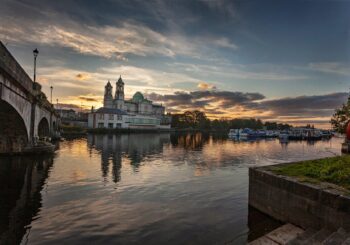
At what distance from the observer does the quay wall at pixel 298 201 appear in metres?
8.63

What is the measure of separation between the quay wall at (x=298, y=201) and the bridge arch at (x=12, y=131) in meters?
23.2

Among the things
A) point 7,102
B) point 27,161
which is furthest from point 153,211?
point 27,161

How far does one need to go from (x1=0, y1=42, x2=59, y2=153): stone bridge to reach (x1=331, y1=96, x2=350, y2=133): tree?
40.5 metres

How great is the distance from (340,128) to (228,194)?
28028 millimetres

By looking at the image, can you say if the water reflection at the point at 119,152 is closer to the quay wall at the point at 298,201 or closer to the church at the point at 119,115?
the quay wall at the point at 298,201

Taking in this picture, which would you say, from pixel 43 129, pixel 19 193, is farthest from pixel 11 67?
pixel 43 129

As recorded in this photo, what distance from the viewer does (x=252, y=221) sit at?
1188 cm

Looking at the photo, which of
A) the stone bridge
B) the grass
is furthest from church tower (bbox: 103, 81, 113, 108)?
the grass

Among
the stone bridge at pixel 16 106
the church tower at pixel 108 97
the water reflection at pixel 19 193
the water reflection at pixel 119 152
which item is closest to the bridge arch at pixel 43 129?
the water reflection at pixel 119 152

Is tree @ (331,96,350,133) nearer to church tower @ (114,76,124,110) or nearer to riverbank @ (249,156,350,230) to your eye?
riverbank @ (249,156,350,230)

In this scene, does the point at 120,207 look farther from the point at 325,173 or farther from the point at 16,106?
the point at 16,106

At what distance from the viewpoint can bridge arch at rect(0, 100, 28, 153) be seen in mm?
24688

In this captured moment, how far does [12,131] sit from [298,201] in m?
30.7

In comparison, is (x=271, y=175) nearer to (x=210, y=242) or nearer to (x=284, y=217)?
(x=284, y=217)
